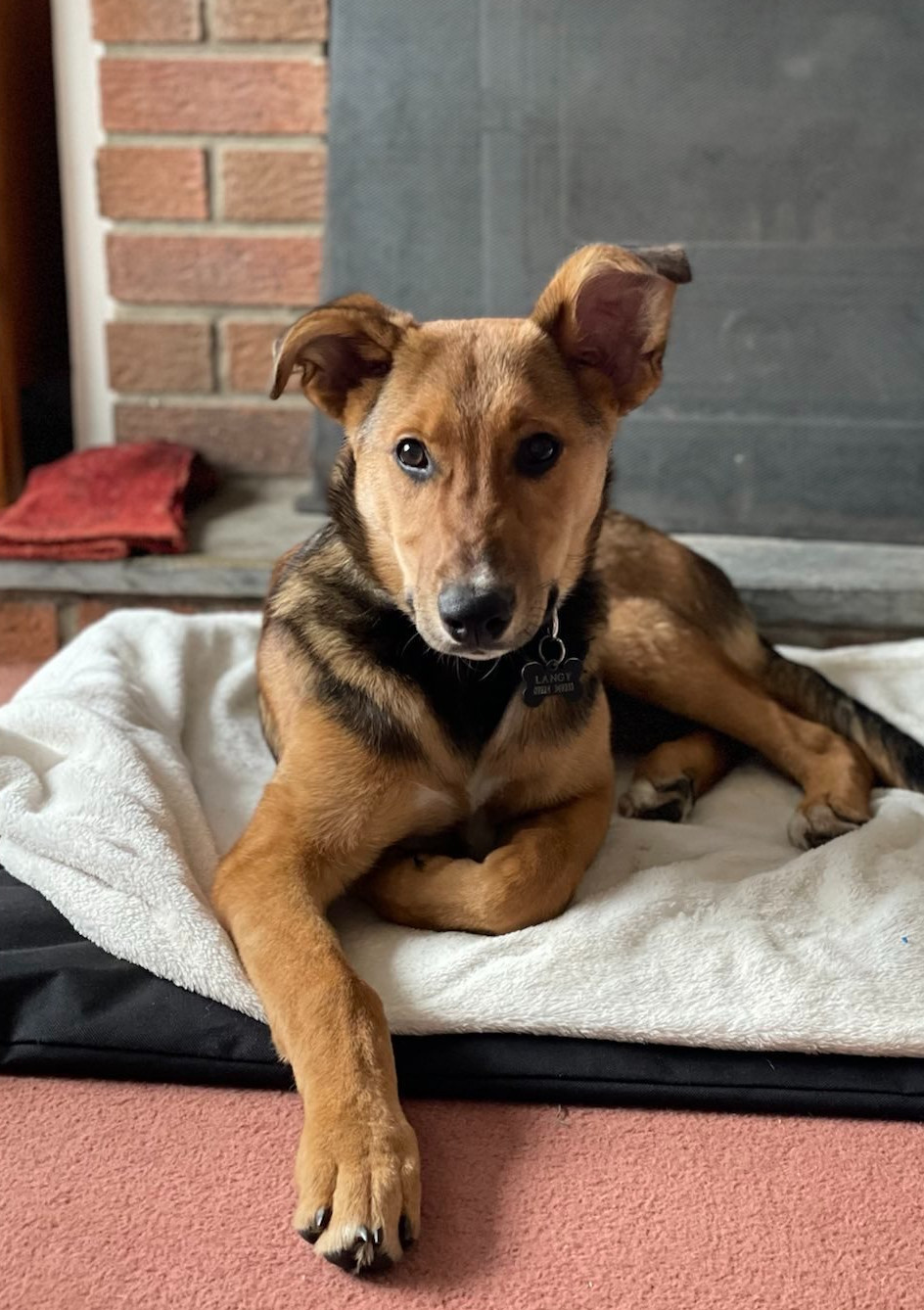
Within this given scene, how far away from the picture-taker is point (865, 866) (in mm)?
2211

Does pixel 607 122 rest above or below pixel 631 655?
above

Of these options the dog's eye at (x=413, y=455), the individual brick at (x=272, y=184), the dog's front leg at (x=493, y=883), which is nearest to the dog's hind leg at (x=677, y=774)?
the dog's front leg at (x=493, y=883)

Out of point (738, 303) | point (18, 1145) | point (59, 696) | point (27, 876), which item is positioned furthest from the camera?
point (738, 303)

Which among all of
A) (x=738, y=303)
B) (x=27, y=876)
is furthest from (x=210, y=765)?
(x=738, y=303)

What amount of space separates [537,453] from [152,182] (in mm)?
2275

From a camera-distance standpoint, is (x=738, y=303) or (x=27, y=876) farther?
Answer: (x=738, y=303)

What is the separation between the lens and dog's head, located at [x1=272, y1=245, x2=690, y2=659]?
1860 millimetres

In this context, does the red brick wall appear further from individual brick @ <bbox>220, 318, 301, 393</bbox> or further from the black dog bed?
the black dog bed

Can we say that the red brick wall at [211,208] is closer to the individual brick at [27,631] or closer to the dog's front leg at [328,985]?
the individual brick at [27,631]

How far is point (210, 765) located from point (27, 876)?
60cm

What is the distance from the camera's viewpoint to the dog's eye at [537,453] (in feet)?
6.52

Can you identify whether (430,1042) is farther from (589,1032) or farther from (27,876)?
(27,876)

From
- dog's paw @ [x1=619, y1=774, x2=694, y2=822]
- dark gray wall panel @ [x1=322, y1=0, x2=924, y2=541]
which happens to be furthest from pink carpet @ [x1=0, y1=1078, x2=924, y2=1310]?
dark gray wall panel @ [x1=322, y1=0, x2=924, y2=541]

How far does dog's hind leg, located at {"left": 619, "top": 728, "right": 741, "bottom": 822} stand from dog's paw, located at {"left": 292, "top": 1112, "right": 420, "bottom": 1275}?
1140 mm
